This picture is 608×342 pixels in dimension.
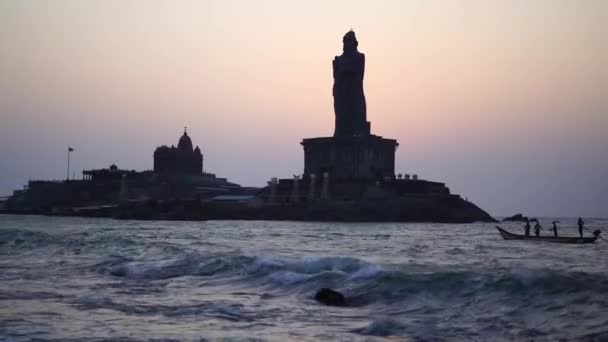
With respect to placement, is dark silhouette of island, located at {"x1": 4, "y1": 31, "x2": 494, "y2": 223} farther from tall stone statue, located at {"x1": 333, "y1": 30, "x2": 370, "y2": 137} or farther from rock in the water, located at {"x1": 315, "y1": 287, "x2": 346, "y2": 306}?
rock in the water, located at {"x1": 315, "y1": 287, "x2": 346, "y2": 306}

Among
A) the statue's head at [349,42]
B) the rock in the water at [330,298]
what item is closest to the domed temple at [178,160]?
the statue's head at [349,42]

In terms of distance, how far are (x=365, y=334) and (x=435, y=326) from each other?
186cm

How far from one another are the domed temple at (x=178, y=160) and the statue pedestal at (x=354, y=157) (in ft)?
111

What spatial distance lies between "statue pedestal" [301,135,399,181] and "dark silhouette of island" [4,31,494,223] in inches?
7.7

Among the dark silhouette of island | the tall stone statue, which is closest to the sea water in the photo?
the dark silhouette of island

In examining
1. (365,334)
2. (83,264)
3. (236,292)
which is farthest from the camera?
(83,264)

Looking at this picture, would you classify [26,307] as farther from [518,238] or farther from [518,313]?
[518,238]

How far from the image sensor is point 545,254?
41688mm

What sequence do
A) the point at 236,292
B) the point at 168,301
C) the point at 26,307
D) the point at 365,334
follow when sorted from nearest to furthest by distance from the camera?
the point at 365,334 → the point at 26,307 → the point at 168,301 → the point at 236,292

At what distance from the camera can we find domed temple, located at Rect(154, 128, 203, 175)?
586 feet

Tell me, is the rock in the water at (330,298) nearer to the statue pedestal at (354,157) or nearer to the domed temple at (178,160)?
the statue pedestal at (354,157)

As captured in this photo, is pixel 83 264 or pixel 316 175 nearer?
pixel 83 264

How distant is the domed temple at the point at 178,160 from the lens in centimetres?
17875

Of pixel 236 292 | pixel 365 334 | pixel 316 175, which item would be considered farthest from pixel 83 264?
pixel 316 175
